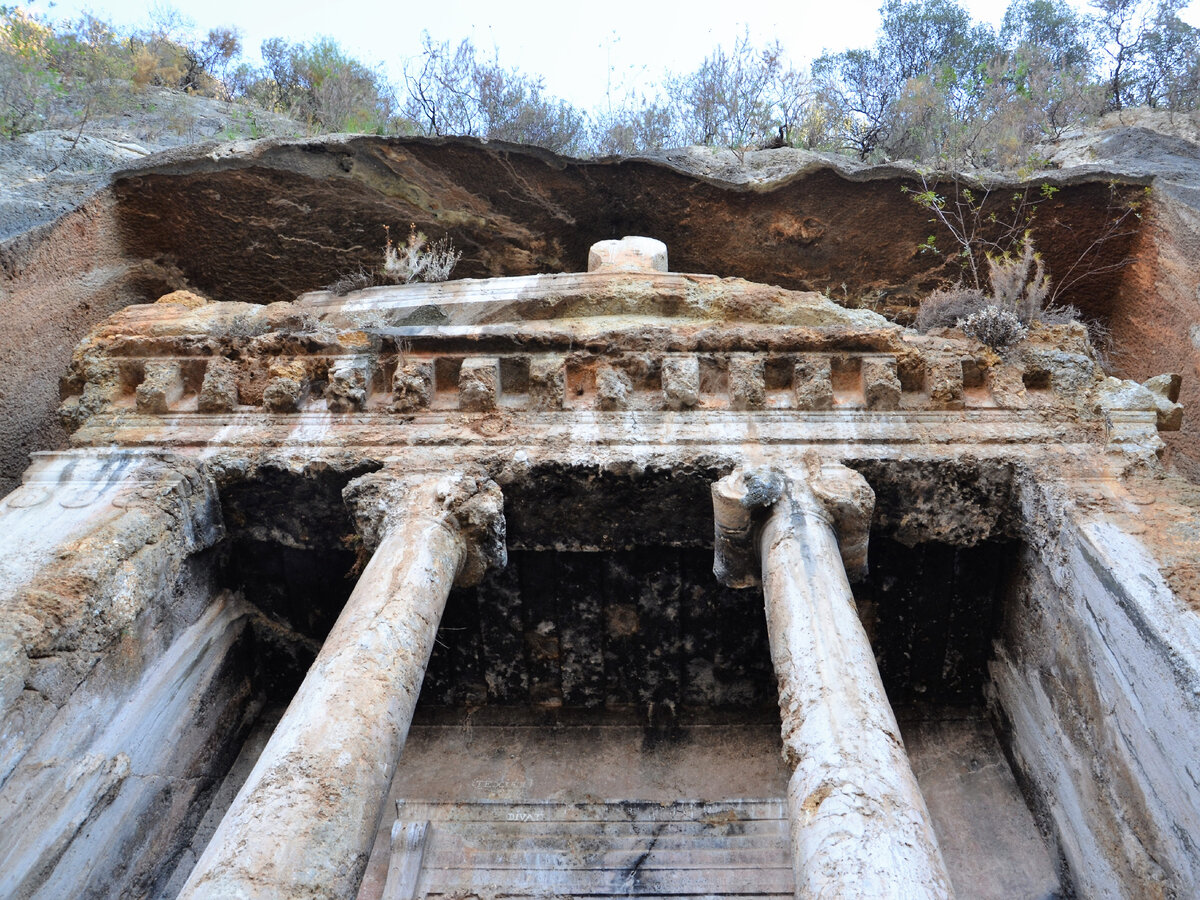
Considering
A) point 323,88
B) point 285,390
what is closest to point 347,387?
point 285,390

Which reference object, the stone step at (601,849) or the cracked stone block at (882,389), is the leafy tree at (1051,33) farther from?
the stone step at (601,849)

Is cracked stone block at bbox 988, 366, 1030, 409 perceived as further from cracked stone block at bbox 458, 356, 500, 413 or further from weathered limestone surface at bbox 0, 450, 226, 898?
weathered limestone surface at bbox 0, 450, 226, 898

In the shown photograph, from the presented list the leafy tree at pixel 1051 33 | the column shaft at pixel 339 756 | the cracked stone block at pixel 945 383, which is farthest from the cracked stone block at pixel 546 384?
the leafy tree at pixel 1051 33

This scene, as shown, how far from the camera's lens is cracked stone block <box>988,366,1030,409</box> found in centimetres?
437

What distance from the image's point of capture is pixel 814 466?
4035 mm

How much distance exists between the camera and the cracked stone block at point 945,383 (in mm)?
4383

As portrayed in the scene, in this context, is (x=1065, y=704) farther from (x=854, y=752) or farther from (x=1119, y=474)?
(x=854, y=752)

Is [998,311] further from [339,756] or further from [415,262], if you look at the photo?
[415,262]

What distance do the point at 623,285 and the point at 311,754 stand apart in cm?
344

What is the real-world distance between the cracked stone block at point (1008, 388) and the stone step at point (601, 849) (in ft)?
7.76

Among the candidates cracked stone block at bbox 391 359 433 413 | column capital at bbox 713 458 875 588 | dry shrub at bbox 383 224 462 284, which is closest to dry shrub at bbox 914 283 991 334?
column capital at bbox 713 458 875 588

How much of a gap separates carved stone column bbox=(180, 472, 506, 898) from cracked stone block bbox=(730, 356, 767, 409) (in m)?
1.38

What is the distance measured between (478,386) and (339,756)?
7.44 feet

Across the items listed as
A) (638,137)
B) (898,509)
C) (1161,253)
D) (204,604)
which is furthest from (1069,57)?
(204,604)
